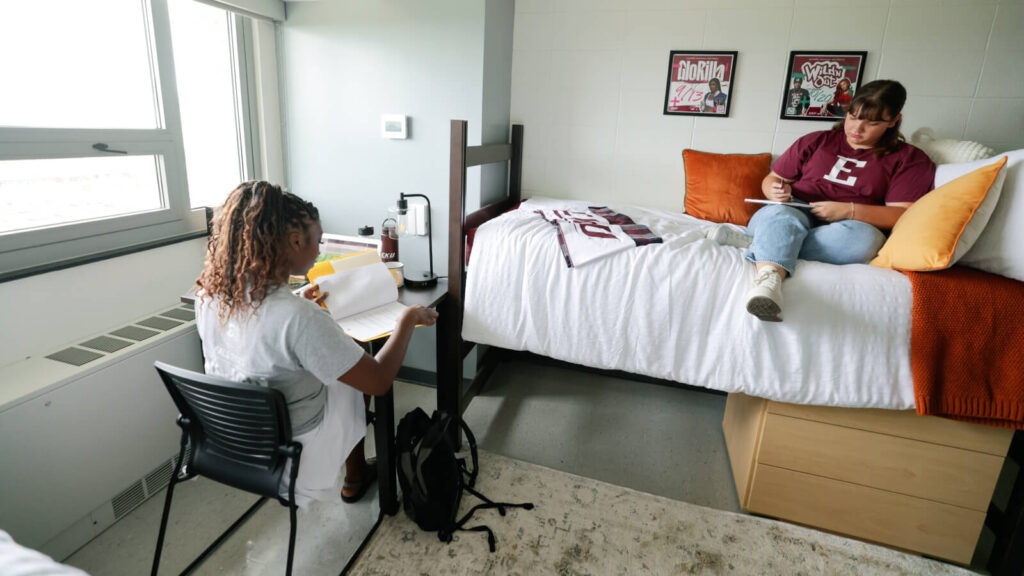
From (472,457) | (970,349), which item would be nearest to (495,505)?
(472,457)

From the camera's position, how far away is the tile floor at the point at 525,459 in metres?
1.49

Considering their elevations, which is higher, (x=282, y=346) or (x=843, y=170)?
(x=843, y=170)

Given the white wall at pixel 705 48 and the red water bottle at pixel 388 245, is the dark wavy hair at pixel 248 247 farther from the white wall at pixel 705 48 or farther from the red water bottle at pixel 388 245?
the white wall at pixel 705 48

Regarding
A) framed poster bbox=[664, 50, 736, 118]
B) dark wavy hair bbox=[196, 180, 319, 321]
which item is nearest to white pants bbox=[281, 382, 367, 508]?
dark wavy hair bbox=[196, 180, 319, 321]

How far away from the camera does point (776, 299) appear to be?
4.69 ft

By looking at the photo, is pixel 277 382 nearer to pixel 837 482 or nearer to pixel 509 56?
pixel 837 482

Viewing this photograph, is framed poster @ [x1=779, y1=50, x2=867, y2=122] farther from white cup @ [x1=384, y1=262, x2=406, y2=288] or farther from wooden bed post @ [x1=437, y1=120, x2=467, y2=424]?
white cup @ [x1=384, y1=262, x2=406, y2=288]

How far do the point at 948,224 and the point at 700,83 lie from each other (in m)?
1.31

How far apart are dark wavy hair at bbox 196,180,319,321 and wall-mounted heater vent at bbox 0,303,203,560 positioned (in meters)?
0.68

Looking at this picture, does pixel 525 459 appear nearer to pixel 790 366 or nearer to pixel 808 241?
pixel 790 366

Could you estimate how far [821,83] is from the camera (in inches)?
Answer: 89.4

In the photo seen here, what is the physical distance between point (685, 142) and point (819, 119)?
579 millimetres

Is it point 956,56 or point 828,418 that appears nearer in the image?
point 828,418

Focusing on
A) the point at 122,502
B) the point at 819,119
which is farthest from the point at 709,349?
the point at 122,502
